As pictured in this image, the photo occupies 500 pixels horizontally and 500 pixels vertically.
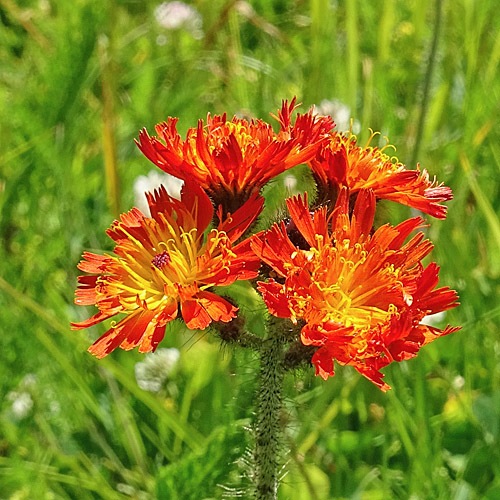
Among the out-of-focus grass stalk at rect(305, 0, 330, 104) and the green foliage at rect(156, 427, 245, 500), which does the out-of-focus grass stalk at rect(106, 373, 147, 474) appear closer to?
the green foliage at rect(156, 427, 245, 500)

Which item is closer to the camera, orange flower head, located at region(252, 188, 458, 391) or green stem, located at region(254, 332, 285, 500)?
orange flower head, located at region(252, 188, 458, 391)

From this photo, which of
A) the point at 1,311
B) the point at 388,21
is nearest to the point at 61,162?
the point at 1,311

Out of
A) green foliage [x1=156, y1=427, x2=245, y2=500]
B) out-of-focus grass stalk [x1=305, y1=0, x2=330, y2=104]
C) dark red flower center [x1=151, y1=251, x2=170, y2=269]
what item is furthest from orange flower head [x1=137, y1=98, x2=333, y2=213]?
out-of-focus grass stalk [x1=305, y1=0, x2=330, y2=104]

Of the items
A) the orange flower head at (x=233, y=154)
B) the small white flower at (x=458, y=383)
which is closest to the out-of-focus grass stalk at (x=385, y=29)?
the small white flower at (x=458, y=383)

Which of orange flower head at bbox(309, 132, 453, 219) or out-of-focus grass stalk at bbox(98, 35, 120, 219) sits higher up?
out-of-focus grass stalk at bbox(98, 35, 120, 219)

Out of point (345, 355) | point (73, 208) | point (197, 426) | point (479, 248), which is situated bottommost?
point (197, 426)

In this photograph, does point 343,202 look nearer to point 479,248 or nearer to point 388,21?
point 479,248

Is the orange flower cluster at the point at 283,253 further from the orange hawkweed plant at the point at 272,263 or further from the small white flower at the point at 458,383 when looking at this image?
the small white flower at the point at 458,383
